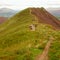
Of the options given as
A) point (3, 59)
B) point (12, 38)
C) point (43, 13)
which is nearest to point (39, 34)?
point (12, 38)

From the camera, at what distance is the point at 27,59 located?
113ft

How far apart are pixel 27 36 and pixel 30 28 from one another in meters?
12.8

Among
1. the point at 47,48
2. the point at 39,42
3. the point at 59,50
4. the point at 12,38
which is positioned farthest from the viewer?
the point at 12,38

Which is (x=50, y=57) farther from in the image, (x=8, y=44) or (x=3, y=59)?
(x=8, y=44)

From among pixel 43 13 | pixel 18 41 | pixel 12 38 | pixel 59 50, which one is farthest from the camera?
pixel 43 13

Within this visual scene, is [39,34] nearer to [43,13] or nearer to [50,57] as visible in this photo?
[50,57]

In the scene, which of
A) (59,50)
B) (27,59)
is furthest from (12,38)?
(27,59)

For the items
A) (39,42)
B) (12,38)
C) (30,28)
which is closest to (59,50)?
(39,42)

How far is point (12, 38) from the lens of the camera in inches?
2480

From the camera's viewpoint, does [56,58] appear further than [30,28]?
No

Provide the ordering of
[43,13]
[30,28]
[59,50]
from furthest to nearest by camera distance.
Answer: [43,13], [30,28], [59,50]

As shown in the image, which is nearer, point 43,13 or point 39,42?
point 39,42

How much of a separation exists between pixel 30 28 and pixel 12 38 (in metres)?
10.8

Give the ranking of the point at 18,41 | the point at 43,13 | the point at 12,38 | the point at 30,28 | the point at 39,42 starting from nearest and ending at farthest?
the point at 39,42 → the point at 18,41 → the point at 12,38 → the point at 30,28 → the point at 43,13
